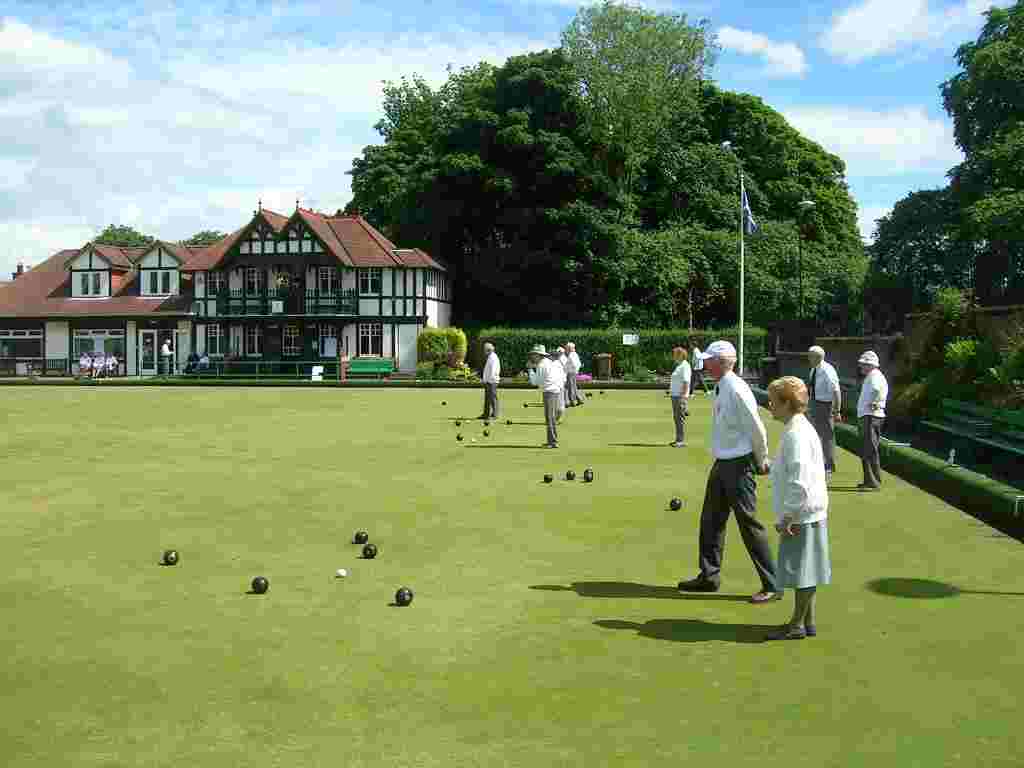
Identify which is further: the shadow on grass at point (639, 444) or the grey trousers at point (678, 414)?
the shadow on grass at point (639, 444)

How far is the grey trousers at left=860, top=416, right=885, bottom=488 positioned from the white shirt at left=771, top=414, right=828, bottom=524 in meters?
6.67

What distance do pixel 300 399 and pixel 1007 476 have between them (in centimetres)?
2510

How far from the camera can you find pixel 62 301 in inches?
2333

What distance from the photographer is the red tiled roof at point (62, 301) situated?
57.9 m

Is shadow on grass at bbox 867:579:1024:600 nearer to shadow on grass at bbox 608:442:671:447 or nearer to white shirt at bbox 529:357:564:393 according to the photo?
white shirt at bbox 529:357:564:393

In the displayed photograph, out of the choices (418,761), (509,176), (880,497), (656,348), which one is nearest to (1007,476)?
(880,497)

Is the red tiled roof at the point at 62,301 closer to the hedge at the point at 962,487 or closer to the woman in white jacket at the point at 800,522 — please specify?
the hedge at the point at 962,487

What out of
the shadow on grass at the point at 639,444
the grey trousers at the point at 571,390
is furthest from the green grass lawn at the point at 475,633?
the grey trousers at the point at 571,390

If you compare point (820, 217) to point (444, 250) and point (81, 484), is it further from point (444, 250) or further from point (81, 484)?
point (81, 484)

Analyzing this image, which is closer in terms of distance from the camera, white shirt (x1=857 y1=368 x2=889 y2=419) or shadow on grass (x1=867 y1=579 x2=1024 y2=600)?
shadow on grass (x1=867 y1=579 x2=1024 y2=600)

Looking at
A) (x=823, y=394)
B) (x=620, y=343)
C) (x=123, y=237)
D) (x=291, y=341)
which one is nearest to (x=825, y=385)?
(x=823, y=394)

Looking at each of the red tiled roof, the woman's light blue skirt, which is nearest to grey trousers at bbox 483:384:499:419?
the woman's light blue skirt

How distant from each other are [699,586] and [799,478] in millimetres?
1612

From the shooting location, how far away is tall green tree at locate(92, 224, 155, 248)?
108700mm
